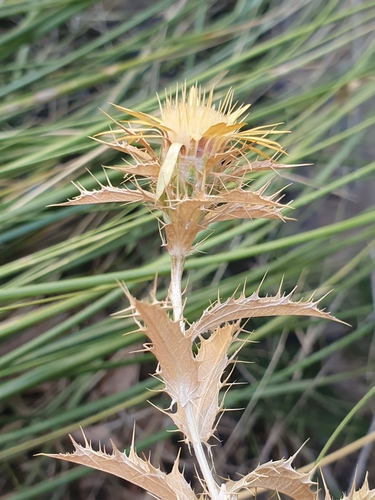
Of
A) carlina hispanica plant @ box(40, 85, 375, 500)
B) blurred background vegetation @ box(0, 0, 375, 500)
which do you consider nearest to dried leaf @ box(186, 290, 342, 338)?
carlina hispanica plant @ box(40, 85, 375, 500)

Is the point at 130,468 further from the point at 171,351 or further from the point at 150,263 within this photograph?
the point at 150,263

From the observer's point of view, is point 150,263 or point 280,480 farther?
point 150,263

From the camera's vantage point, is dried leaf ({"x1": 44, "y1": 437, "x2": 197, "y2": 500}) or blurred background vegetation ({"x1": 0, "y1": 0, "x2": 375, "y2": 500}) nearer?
dried leaf ({"x1": 44, "y1": 437, "x2": 197, "y2": 500})

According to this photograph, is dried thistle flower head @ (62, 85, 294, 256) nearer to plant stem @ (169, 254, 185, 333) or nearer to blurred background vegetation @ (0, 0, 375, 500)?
plant stem @ (169, 254, 185, 333)

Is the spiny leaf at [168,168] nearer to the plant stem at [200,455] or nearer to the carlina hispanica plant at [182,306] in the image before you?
the carlina hispanica plant at [182,306]

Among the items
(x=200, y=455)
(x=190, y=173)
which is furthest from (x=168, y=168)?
(x=200, y=455)

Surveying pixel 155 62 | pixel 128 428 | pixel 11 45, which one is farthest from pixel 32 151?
pixel 128 428
